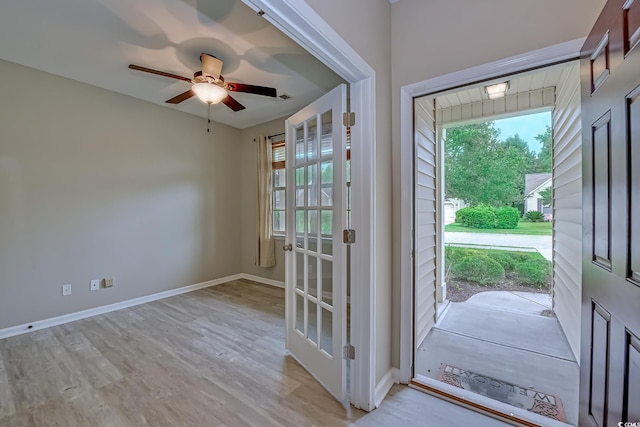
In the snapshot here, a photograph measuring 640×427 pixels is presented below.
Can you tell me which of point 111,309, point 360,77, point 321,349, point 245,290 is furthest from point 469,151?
point 111,309

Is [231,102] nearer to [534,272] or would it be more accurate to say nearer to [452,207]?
[452,207]

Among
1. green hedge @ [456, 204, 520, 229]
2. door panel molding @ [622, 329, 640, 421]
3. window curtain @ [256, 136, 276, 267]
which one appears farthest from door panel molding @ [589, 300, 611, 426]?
window curtain @ [256, 136, 276, 267]

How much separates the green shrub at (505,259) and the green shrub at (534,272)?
0.07m

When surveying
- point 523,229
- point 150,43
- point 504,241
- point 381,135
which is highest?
point 150,43

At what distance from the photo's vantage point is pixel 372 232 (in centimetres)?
160

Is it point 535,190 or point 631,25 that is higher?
point 631,25

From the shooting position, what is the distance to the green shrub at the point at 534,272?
3.48 m

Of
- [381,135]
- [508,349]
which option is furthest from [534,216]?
[381,135]

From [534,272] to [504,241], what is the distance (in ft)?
1.76

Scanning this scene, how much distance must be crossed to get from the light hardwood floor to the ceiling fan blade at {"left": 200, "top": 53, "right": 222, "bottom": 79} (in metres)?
2.52

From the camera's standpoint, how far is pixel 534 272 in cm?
361

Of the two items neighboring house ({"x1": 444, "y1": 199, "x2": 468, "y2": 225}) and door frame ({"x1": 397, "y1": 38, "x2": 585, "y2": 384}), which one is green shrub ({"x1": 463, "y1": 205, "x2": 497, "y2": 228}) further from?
door frame ({"x1": 397, "y1": 38, "x2": 585, "y2": 384})

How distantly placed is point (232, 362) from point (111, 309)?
215 cm

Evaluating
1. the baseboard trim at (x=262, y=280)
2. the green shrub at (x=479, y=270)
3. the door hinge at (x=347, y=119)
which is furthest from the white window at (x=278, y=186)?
the green shrub at (x=479, y=270)
